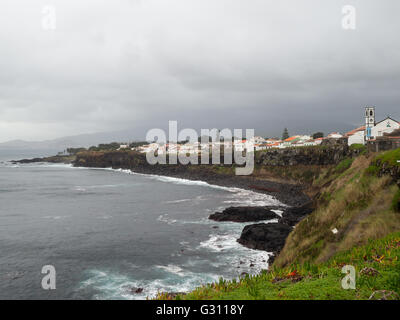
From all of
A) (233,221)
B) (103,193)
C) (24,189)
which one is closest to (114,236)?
(233,221)

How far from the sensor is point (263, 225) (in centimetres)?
3142

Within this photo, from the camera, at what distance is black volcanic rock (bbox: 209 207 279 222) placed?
125 feet

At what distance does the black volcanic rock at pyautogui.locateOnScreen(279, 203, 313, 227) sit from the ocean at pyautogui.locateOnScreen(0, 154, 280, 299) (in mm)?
5775

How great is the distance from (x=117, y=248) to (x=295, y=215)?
23.0 m

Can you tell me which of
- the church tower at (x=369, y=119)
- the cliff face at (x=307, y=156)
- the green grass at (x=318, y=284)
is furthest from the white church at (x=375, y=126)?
the green grass at (x=318, y=284)

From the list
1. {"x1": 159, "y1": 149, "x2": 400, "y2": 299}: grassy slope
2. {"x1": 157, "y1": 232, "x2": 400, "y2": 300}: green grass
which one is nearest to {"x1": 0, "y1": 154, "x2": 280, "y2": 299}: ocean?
{"x1": 159, "y1": 149, "x2": 400, "y2": 299}: grassy slope

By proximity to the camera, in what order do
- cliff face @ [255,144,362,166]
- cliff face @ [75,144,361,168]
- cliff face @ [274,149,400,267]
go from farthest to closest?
cliff face @ [75,144,361,168] → cliff face @ [255,144,362,166] → cliff face @ [274,149,400,267]

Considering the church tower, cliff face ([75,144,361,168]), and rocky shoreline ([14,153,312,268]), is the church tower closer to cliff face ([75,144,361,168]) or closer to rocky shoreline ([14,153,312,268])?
cliff face ([75,144,361,168])

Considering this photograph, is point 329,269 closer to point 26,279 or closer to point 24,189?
point 26,279

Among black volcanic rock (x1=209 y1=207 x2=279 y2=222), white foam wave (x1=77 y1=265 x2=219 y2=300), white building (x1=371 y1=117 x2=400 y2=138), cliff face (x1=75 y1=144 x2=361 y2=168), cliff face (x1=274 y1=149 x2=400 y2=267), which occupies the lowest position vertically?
white foam wave (x1=77 y1=265 x2=219 y2=300)

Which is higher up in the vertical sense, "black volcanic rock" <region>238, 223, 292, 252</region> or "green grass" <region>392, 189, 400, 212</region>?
"green grass" <region>392, 189, 400, 212</region>

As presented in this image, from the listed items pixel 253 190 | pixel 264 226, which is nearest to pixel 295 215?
pixel 264 226

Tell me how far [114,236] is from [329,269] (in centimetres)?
2633

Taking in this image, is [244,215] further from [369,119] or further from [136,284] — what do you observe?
[369,119]
